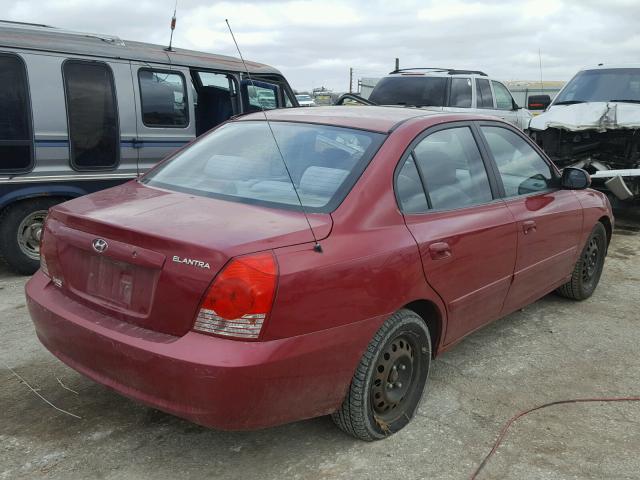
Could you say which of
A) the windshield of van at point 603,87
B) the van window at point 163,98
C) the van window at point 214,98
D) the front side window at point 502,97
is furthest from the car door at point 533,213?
the front side window at point 502,97

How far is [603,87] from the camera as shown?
8609 mm

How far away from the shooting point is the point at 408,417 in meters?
3.14

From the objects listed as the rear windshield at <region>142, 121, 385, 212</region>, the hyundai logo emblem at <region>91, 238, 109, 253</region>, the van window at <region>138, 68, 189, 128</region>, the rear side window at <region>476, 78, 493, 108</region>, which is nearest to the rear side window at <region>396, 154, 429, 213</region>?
the rear windshield at <region>142, 121, 385, 212</region>

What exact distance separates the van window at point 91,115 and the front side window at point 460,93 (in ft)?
18.7

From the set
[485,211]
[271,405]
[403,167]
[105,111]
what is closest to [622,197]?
[485,211]

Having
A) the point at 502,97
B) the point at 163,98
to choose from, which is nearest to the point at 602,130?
the point at 502,97

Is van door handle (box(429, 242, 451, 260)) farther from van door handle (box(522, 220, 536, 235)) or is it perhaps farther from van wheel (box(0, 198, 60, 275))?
van wheel (box(0, 198, 60, 275))

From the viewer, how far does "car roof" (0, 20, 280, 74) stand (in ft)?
17.9

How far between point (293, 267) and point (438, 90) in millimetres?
8147

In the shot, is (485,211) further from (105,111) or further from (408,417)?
(105,111)

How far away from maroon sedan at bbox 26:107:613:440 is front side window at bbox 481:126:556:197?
0.04 m

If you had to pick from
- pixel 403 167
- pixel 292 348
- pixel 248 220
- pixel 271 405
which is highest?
pixel 403 167

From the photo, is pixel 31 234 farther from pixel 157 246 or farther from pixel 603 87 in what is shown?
pixel 603 87

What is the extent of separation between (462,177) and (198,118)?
4870 mm
